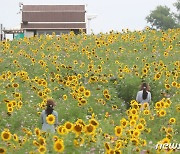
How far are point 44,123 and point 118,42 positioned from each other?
1390 centimetres

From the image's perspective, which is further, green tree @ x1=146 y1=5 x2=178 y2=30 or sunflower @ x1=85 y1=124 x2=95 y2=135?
green tree @ x1=146 y1=5 x2=178 y2=30

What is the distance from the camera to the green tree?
9388cm

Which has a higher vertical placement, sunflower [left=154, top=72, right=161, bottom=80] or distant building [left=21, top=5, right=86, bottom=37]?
distant building [left=21, top=5, right=86, bottom=37]

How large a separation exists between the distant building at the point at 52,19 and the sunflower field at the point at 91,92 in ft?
142

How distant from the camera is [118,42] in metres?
24.7

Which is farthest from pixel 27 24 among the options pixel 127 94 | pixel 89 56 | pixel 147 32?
pixel 127 94

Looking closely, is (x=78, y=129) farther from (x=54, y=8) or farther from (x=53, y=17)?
(x=54, y=8)

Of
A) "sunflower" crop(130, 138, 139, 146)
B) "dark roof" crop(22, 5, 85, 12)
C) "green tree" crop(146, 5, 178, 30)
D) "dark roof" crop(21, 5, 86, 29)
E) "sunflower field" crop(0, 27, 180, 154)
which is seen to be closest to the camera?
"sunflower" crop(130, 138, 139, 146)

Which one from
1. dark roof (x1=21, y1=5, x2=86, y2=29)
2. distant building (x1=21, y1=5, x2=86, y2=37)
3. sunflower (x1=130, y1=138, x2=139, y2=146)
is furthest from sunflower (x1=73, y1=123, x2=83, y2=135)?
dark roof (x1=21, y1=5, x2=86, y2=29)

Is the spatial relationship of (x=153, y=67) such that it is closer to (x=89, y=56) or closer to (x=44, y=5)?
(x=89, y=56)

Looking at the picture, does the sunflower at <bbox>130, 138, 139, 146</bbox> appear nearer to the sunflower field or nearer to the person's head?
the sunflower field

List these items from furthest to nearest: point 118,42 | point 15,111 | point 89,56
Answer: point 118,42, point 89,56, point 15,111

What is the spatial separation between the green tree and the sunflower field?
67.3 metres

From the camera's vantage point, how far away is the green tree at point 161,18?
9388 cm
